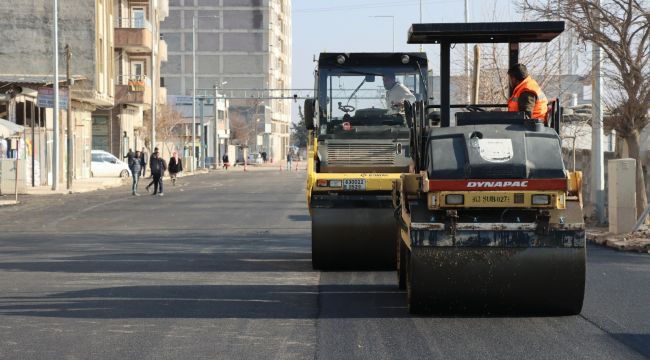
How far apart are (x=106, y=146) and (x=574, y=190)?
67.0m

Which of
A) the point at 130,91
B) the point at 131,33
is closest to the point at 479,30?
the point at 131,33

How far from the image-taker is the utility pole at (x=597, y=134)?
966 inches

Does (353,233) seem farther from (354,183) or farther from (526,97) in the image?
(526,97)

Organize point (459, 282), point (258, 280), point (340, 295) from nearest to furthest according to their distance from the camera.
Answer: point (459, 282) < point (340, 295) < point (258, 280)

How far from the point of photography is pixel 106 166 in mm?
68062

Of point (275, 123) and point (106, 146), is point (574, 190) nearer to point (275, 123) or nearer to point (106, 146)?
point (106, 146)

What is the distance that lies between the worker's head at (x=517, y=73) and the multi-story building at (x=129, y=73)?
57984 mm

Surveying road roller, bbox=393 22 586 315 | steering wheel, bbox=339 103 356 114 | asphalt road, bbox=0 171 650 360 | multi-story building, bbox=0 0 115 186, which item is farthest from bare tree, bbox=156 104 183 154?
road roller, bbox=393 22 586 315

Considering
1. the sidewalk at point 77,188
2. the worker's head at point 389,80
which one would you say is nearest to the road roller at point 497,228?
the worker's head at point 389,80

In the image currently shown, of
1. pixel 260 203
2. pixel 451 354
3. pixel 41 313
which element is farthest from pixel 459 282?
pixel 260 203

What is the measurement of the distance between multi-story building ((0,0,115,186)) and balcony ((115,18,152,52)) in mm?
5455

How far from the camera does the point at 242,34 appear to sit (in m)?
140

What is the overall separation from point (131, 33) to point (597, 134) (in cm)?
5056

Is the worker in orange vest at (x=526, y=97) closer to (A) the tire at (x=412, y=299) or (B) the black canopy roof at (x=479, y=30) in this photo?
(B) the black canopy roof at (x=479, y=30)
